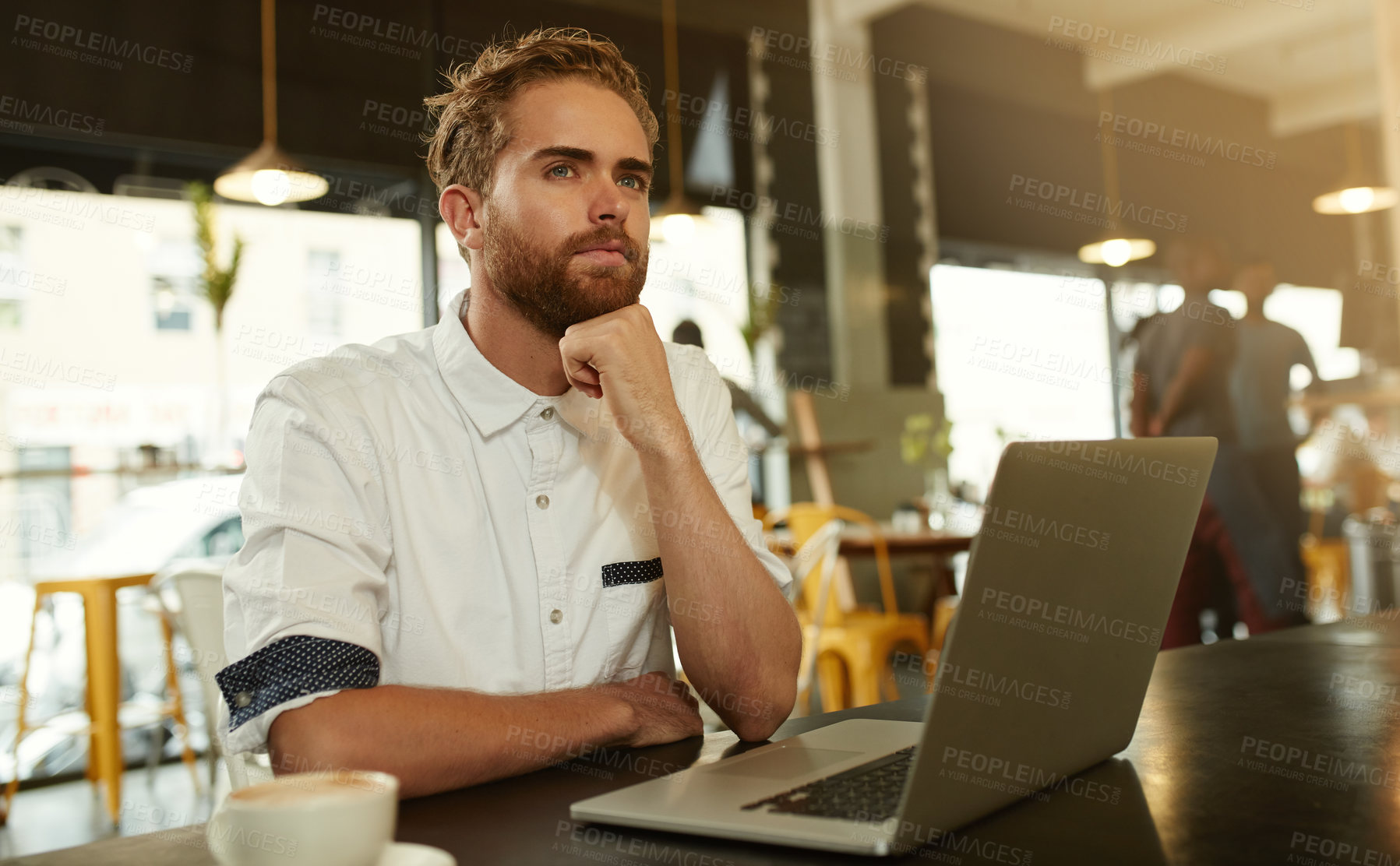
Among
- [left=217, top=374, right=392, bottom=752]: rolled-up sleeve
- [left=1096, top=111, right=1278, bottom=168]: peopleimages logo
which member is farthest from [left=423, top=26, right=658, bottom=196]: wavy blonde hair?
[left=1096, top=111, right=1278, bottom=168]: peopleimages logo

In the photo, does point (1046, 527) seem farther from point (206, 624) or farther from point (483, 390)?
point (206, 624)

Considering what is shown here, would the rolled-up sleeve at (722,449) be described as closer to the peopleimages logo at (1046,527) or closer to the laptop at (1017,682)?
the laptop at (1017,682)

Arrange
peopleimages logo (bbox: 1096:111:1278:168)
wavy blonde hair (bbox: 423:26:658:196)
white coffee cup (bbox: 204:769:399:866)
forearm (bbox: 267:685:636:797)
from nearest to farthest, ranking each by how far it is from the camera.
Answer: white coffee cup (bbox: 204:769:399:866), forearm (bbox: 267:685:636:797), wavy blonde hair (bbox: 423:26:658:196), peopleimages logo (bbox: 1096:111:1278:168)

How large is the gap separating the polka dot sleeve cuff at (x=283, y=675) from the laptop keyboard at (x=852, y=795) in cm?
48

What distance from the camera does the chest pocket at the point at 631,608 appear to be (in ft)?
4.42

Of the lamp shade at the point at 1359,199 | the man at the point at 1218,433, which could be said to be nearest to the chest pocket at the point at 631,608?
the man at the point at 1218,433

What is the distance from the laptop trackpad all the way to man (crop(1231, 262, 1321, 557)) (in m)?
4.77

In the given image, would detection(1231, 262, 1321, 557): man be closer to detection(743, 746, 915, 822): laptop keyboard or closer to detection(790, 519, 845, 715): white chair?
detection(790, 519, 845, 715): white chair

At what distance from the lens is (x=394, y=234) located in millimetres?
5000

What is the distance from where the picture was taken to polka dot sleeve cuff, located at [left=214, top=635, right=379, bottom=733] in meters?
0.99

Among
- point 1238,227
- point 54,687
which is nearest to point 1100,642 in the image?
point 54,687

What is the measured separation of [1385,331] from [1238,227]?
2.77 ft

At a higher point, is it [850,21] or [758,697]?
[850,21]

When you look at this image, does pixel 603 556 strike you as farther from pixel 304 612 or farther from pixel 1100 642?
pixel 1100 642
